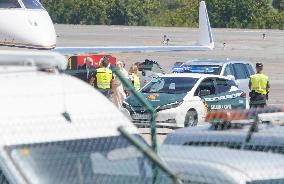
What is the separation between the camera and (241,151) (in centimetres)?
603

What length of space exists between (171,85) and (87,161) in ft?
54.6

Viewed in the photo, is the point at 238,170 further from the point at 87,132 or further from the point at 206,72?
the point at 206,72

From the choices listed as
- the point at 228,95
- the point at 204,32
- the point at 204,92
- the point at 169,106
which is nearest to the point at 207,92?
the point at 204,92

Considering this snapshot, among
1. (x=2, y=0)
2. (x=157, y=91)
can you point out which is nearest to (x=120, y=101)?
(x=157, y=91)

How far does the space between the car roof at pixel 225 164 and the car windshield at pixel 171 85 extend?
1551cm

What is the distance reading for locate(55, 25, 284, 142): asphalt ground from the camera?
55103 millimetres

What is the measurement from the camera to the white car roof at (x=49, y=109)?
485cm

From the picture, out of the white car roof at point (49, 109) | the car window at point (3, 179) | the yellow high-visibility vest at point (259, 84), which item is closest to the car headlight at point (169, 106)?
the yellow high-visibility vest at point (259, 84)

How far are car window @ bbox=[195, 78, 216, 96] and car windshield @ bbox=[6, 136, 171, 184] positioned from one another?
16808 mm

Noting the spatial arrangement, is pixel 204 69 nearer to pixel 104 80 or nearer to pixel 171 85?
pixel 171 85

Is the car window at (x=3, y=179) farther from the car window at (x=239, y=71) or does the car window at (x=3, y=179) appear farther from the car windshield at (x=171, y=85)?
the car window at (x=239, y=71)

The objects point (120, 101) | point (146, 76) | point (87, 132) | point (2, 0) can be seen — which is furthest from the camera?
point (146, 76)

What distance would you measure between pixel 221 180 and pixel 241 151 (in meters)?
0.73

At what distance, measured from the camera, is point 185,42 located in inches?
2569
